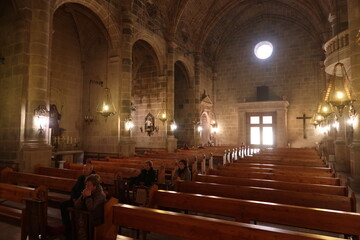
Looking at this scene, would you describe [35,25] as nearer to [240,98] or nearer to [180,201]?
[180,201]

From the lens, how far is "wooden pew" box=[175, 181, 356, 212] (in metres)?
3.72

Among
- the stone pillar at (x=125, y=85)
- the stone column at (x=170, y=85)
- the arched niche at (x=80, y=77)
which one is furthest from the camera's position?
the stone column at (x=170, y=85)

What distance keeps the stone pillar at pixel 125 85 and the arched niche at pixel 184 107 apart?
674cm

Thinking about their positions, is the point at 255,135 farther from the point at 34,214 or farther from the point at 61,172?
the point at 34,214

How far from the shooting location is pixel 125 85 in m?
11.5

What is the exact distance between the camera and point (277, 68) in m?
20.8

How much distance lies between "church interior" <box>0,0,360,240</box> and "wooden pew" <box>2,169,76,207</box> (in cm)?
4

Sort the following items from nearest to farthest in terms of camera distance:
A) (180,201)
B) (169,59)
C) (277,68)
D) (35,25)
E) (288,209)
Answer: (288,209), (180,201), (35,25), (169,59), (277,68)

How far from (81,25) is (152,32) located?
367 cm

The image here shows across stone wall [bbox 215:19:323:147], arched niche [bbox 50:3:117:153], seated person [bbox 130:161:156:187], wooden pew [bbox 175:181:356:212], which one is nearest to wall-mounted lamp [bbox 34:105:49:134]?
seated person [bbox 130:161:156:187]

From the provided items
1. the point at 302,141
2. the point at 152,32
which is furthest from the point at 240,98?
the point at 152,32

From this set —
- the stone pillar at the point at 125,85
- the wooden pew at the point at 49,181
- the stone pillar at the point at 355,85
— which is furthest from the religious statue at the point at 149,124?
the stone pillar at the point at 355,85

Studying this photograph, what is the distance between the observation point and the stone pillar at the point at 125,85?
1138 cm

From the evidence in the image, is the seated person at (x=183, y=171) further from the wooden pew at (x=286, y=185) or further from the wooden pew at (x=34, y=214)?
the wooden pew at (x=34, y=214)
